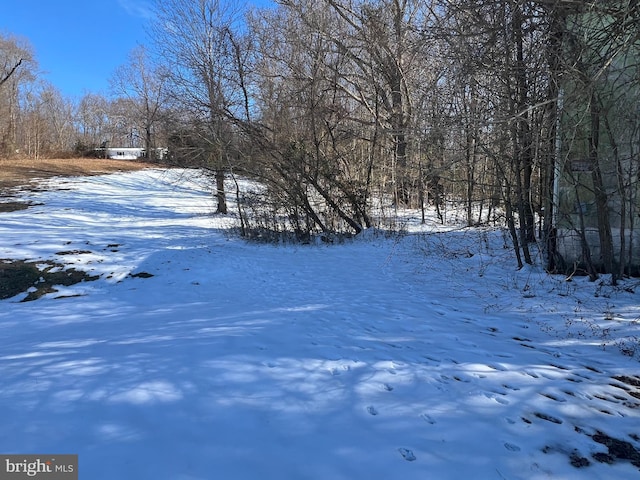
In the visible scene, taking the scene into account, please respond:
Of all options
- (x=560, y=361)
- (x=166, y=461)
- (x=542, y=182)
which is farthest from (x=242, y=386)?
(x=542, y=182)

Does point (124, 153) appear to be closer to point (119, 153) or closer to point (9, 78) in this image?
point (119, 153)

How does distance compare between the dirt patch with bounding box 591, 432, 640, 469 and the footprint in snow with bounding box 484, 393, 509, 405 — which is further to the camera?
the footprint in snow with bounding box 484, 393, 509, 405

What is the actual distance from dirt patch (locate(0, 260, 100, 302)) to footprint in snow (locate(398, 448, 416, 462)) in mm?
7000

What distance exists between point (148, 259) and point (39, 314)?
12.3ft

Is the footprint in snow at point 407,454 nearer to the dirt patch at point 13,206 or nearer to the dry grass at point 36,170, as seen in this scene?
the dirt patch at point 13,206

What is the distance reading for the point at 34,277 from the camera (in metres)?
7.55

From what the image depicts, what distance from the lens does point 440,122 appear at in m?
5.79

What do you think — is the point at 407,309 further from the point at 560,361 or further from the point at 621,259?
the point at 621,259

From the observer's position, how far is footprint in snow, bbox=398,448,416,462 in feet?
6.98

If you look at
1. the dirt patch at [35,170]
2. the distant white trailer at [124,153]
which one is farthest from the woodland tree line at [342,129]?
the distant white trailer at [124,153]

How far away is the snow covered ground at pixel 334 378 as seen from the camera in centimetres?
213

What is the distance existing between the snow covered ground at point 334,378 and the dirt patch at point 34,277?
38 centimetres

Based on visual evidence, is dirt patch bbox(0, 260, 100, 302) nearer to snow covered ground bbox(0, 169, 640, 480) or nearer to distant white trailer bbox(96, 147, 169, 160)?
snow covered ground bbox(0, 169, 640, 480)

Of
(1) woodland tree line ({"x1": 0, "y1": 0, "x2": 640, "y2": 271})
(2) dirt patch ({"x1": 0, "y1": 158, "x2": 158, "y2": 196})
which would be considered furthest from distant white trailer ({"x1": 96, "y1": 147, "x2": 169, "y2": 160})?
(1) woodland tree line ({"x1": 0, "y1": 0, "x2": 640, "y2": 271})
